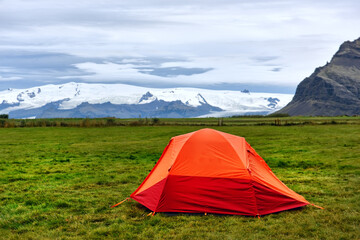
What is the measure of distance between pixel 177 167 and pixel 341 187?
7150mm

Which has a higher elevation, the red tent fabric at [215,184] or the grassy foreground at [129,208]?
the red tent fabric at [215,184]

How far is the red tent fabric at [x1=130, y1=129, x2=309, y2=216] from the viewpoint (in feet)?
34.3

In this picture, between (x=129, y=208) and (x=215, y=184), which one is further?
(x=129, y=208)

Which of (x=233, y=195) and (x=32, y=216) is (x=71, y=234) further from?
(x=233, y=195)

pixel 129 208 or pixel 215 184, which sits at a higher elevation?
pixel 215 184

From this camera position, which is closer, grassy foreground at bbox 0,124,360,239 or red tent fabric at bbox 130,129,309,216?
grassy foreground at bbox 0,124,360,239

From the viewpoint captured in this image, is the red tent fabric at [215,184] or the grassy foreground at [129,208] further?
the red tent fabric at [215,184]

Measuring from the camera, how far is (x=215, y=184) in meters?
10.6

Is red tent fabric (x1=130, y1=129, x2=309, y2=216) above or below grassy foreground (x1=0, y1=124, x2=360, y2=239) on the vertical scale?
above

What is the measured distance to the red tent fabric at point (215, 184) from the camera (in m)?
10.5

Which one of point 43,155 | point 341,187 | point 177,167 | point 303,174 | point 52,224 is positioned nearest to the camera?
point 52,224

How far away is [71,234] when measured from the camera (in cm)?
885

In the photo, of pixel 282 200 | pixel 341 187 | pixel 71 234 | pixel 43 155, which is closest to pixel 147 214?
pixel 71 234

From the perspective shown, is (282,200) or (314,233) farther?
(282,200)
